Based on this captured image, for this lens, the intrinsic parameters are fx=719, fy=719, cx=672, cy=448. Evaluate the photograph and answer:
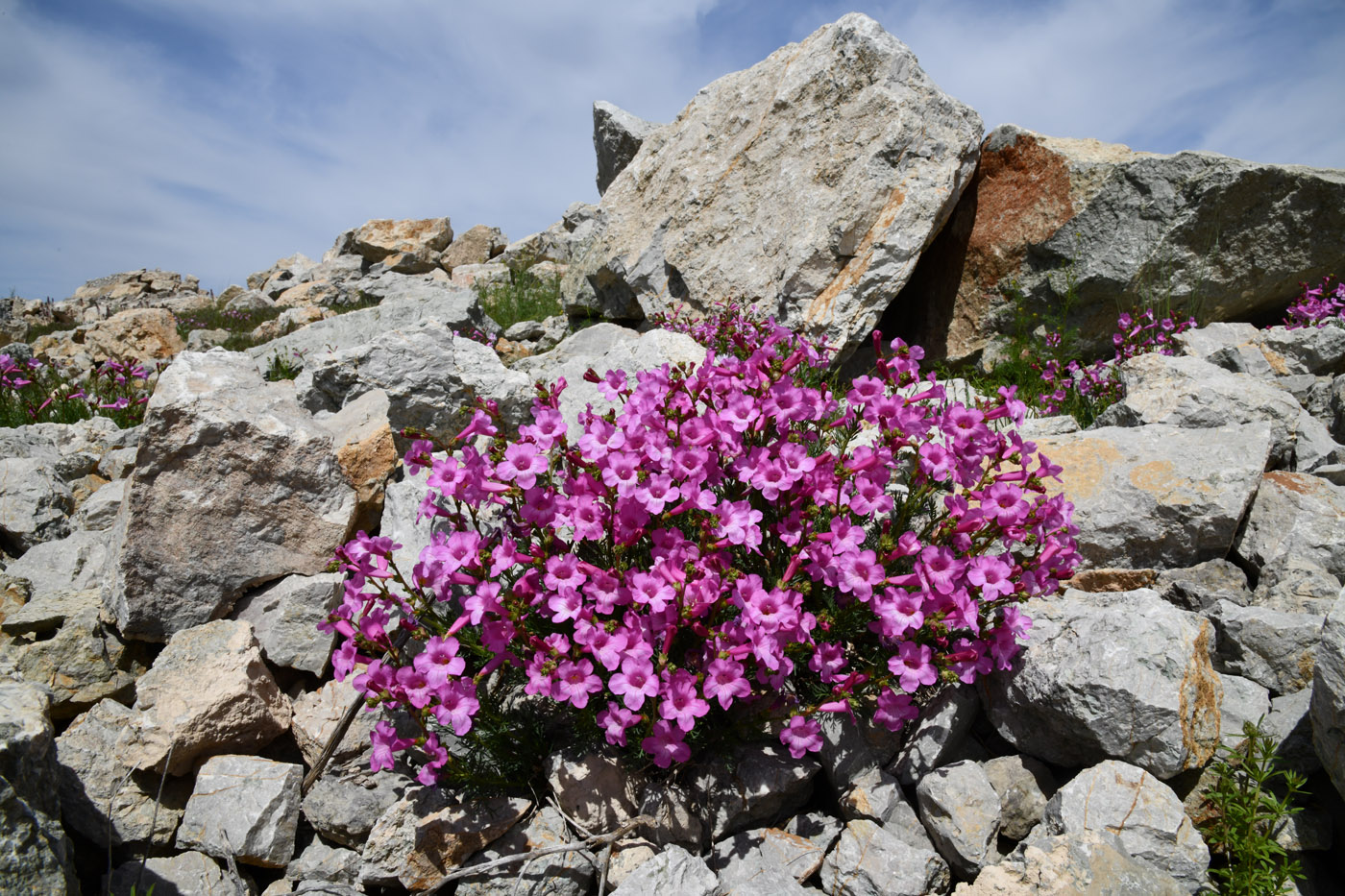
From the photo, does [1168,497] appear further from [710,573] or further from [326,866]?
[326,866]

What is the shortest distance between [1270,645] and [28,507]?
7.81 meters

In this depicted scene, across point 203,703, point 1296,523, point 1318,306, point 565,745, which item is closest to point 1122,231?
point 1318,306

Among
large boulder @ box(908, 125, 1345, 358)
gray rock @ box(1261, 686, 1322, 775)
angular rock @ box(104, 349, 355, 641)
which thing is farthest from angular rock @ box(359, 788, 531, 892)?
large boulder @ box(908, 125, 1345, 358)

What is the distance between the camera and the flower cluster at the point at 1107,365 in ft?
22.1

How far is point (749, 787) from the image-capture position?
10.6 ft

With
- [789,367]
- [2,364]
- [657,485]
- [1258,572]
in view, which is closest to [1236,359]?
[1258,572]

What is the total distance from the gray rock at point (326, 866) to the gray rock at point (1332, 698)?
4021 millimetres

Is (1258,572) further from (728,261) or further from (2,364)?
(2,364)

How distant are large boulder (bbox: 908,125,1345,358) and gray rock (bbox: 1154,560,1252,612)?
420 centimetres

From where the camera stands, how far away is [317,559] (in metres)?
4.31

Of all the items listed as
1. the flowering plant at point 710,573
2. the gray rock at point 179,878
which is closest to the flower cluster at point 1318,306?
the flowering plant at point 710,573

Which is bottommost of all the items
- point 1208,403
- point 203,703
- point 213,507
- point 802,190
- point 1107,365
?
point 203,703

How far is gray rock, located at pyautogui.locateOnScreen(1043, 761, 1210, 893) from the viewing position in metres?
2.76

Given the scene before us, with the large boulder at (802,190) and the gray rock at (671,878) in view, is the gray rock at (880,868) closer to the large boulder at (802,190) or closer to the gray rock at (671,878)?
the gray rock at (671,878)
